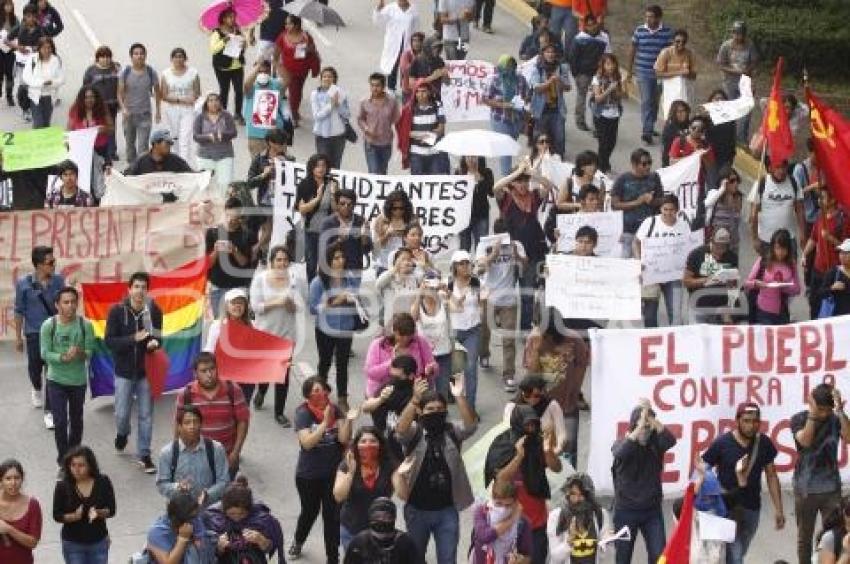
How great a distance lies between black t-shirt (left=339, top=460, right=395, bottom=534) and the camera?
51.5ft

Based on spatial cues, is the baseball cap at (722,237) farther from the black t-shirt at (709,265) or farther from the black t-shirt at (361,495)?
the black t-shirt at (361,495)

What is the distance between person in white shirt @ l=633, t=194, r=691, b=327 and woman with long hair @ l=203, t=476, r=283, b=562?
6.28m

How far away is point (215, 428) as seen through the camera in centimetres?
1688

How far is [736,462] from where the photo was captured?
53.9 feet

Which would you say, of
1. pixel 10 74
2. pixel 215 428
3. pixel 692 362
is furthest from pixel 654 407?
pixel 10 74

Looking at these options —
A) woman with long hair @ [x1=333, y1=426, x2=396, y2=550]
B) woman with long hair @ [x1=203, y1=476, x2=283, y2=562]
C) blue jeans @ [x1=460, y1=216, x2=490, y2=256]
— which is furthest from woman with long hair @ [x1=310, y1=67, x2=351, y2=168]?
woman with long hair @ [x1=203, y1=476, x2=283, y2=562]

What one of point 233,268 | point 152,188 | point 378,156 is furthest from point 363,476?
point 378,156

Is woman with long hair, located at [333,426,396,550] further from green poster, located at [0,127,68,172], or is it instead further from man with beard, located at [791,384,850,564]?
green poster, located at [0,127,68,172]

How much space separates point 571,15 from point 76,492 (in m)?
14.1

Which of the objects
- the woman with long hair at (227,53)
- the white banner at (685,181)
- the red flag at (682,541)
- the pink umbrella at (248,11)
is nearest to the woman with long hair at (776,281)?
the white banner at (685,181)

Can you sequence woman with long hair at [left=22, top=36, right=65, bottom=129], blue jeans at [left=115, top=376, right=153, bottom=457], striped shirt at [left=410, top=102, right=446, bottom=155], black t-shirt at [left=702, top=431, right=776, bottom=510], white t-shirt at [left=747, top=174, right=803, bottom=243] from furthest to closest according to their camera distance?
woman with long hair at [left=22, top=36, right=65, bottom=129] < striped shirt at [left=410, top=102, right=446, bottom=155] < white t-shirt at [left=747, top=174, right=803, bottom=243] < blue jeans at [left=115, top=376, right=153, bottom=457] < black t-shirt at [left=702, top=431, right=776, bottom=510]

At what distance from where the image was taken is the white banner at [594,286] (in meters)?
19.0

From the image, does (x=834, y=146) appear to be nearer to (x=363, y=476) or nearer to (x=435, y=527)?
(x=435, y=527)

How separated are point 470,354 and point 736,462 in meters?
3.26
